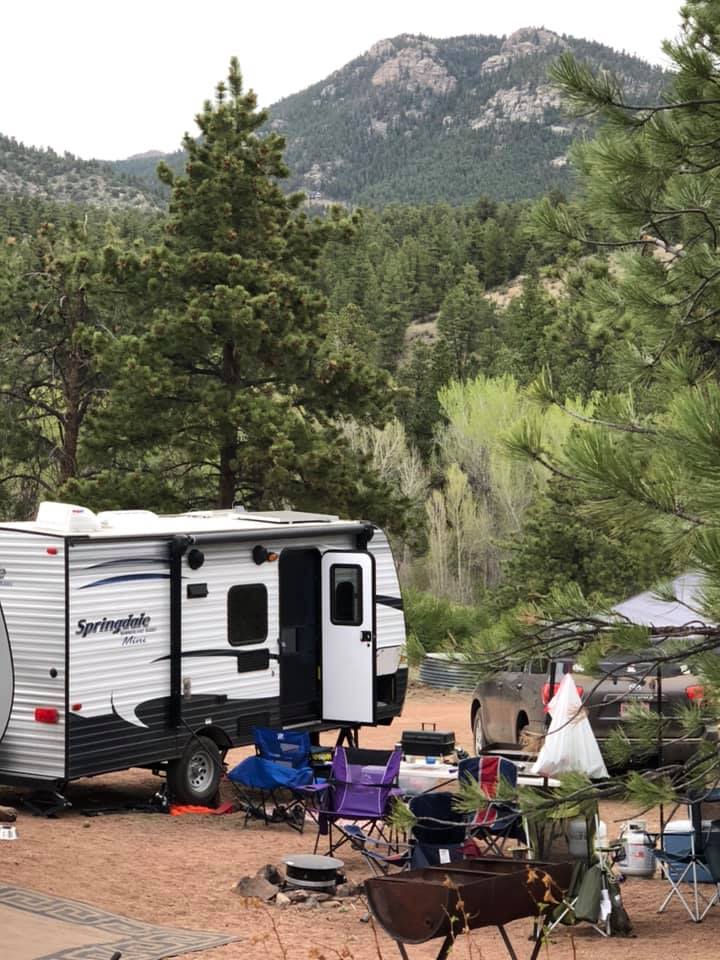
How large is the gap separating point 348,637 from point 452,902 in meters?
7.68

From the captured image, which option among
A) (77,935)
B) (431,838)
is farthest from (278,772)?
(77,935)

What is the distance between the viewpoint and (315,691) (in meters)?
14.3

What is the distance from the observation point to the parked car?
42.7ft

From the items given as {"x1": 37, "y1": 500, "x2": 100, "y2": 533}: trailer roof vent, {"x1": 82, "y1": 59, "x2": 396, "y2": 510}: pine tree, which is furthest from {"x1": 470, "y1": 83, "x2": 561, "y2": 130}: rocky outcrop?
{"x1": 37, "y1": 500, "x2": 100, "y2": 533}: trailer roof vent

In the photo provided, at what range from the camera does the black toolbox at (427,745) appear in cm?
1275

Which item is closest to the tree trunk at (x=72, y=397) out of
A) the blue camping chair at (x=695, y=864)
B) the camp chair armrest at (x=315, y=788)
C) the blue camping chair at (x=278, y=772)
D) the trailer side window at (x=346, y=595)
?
the trailer side window at (x=346, y=595)

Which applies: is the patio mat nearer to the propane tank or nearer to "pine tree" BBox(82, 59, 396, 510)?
the propane tank

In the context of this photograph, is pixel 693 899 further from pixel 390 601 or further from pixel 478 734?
pixel 390 601

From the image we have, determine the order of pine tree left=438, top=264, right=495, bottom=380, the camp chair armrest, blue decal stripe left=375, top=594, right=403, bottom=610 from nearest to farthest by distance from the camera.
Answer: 1. the camp chair armrest
2. blue decal stripe left=375, top=594, right=403, bottom=610
3. pine tree left=438, top=264, right=495, bottom=380

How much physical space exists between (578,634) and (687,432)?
1648mm

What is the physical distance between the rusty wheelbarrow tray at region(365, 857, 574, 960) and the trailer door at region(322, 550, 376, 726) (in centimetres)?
680

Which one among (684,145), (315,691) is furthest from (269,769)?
(684,145)

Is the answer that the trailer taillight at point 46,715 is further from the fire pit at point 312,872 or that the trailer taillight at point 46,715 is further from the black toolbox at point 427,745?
the black toolbox at point 427,745

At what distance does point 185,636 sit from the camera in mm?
12711
